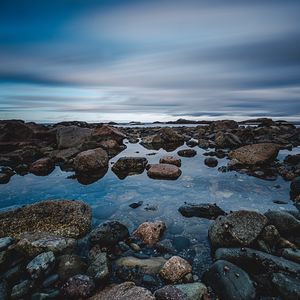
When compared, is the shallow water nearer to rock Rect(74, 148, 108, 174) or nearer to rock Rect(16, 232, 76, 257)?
rock Rect(74, 148, 108, 174)

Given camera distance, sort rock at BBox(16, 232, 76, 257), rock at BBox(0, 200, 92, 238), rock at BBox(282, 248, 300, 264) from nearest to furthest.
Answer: rock at BBox(282, 248, 300, 264), rock at BBox(16, 232, 76, 257), rock at BBox(0, 200, 92, 238)

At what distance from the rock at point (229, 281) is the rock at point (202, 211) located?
215 centimetres

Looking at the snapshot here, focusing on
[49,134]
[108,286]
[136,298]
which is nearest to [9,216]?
[108,286]

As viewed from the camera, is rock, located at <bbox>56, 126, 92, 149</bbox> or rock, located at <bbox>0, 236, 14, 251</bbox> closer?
rock, located at <bbox>0, 236, 14, 251</bbox>

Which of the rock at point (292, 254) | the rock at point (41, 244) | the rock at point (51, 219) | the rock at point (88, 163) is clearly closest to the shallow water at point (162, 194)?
the rock at point (88, 163)

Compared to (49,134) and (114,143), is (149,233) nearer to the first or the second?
(114,143)

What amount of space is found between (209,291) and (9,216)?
171 inches

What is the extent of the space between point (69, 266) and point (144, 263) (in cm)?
119

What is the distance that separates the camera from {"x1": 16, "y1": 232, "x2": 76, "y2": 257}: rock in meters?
4.25

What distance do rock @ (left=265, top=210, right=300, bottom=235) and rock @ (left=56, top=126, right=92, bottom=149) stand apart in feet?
42.9

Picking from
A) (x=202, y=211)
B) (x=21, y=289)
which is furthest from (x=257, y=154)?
(x=21, y=289)

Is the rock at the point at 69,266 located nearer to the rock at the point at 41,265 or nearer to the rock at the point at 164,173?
the rock at the point at 41,265

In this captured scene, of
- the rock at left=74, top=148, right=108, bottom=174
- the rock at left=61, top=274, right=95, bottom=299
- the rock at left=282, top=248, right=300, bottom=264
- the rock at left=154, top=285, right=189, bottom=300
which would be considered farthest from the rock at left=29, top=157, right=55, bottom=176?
the rock at left=282, top=248, right=300, bottom=264

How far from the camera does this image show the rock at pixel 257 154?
11141mm
